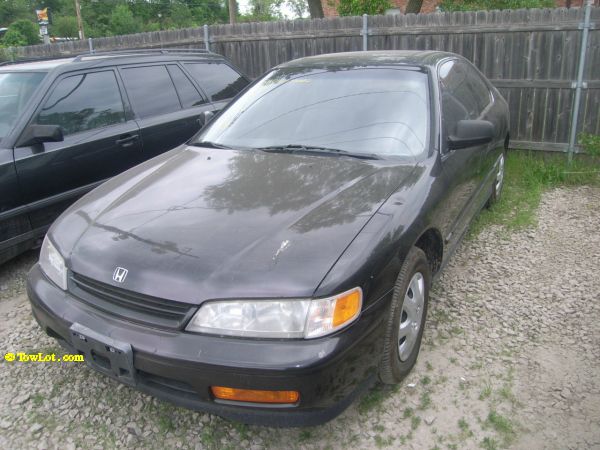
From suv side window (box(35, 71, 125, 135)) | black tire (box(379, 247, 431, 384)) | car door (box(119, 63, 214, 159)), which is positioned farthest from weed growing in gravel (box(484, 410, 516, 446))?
suv side window (box(35, 71, 125, 135))

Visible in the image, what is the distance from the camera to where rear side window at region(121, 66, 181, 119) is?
16.2 ft

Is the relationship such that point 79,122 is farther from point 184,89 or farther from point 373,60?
point 373,60

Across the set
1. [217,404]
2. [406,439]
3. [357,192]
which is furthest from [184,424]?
[357,192]

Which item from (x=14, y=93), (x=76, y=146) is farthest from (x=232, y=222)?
(x=14, y=93)

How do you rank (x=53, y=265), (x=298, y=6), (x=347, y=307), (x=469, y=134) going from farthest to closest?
(x=298, y=6) < (x=469, y=134) < (x=53, y=265) < (x=347, y=307)

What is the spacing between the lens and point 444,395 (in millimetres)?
2662

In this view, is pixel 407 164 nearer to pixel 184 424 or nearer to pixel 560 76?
pixel 184 424

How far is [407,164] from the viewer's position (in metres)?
2.89

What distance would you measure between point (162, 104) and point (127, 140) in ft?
2.22

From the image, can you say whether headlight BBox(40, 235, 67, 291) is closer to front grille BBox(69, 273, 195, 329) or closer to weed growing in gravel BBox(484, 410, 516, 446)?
front grille BBox(69, 273, 195, 329)

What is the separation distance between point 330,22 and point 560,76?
3263 millimetres

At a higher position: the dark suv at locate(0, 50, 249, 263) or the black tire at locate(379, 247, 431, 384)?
the dark suv at locate(0, 50, 249, 263)

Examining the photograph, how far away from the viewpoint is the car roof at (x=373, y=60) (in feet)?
11.8

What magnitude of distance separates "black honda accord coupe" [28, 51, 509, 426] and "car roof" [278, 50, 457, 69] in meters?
0.03
